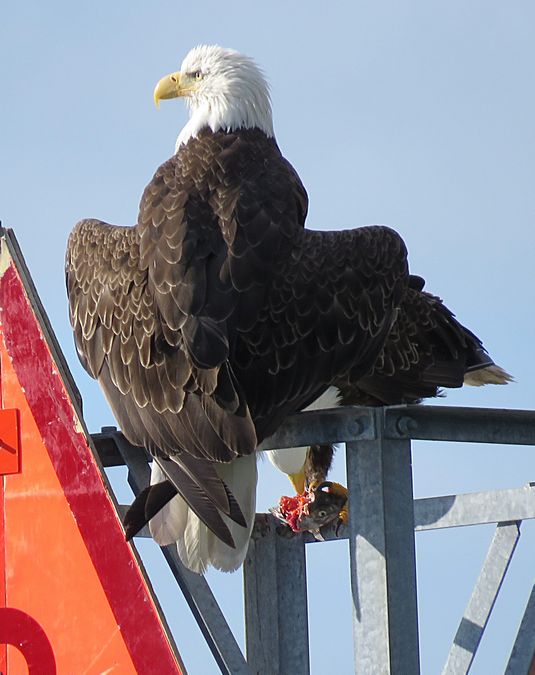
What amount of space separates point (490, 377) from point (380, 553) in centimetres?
362

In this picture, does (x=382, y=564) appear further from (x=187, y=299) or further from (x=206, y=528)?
(x=187, y=299)

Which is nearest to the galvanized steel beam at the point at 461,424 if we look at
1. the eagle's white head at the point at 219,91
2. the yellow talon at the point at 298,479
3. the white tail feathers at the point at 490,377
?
the eagle's white head at the point at 219,91

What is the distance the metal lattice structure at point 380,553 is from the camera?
3.24 metres

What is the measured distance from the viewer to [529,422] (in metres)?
3.87

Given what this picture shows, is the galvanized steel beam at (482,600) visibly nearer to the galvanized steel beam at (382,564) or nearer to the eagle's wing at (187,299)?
the galvanized steel beam at (382,564)

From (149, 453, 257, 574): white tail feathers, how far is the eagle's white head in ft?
5.70

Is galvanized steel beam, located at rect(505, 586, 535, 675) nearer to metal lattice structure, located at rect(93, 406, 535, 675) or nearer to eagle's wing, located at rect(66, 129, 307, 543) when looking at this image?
metal lattice structure, located at rect(93, 406, 535, 675)

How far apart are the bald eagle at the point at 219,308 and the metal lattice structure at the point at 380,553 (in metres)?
0.18

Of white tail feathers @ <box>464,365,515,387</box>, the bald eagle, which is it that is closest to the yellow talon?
the bald eagle

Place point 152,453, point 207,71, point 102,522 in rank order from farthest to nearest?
point 207,71, point 152,453, point 102,522

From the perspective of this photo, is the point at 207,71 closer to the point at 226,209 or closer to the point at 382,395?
the point at 226,209

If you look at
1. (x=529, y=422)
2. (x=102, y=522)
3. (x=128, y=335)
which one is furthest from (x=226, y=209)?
(x=102, y=522)

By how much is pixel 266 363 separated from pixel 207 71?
1.75 metres

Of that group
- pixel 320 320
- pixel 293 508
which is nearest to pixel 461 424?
pixel 320 320
